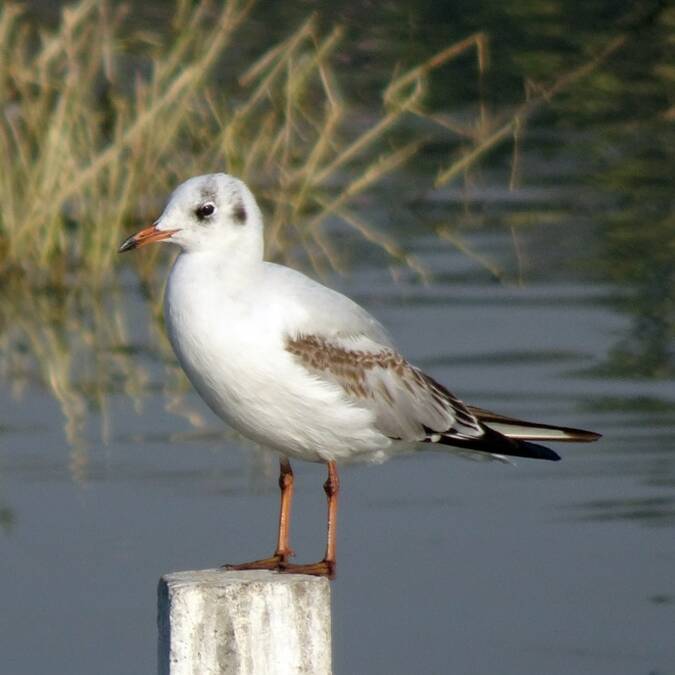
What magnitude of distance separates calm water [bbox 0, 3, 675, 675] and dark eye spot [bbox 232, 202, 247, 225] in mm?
2027

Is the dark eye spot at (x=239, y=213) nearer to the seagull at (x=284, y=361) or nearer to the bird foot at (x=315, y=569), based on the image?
the seagull at (x=284, y=361)

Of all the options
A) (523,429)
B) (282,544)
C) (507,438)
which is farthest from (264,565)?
(523,429)

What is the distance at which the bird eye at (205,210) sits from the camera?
7.04m

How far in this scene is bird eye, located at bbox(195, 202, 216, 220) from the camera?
23.1ft

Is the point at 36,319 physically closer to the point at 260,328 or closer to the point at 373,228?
the point at 373,228

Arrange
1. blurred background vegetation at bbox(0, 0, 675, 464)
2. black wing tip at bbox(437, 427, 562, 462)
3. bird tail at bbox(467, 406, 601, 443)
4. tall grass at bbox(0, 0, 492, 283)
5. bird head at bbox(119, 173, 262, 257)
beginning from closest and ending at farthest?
bird head at bbox(119, 173, 262, 257), black wing tip at bbox(437, 427, 562, 462), bird tail at bbox(467, 406, 601, 443), blurred background vegetation at bbox(0, 0, 675, 464), tall grass at bbox(0, 0, 492, 283)

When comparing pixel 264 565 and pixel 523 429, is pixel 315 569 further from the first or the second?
pixel 523 429

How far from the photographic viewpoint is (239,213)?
23.2 feet

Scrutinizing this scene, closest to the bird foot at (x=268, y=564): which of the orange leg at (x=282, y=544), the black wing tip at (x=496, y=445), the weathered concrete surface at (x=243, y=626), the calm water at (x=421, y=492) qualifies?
the orange leg at (x=282, y=544)

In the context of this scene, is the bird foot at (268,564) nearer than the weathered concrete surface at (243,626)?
No

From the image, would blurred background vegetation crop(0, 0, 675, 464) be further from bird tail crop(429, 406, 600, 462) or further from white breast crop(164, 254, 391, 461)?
white breast crop(164, 254, 391, 461)

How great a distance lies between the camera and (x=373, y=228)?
16.5 metres

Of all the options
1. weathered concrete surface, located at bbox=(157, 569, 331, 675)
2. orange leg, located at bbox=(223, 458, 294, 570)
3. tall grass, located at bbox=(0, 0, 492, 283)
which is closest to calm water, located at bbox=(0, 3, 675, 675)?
tall grass, located at bbox=(0, 0, 492, 283)

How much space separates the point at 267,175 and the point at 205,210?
27.9 feet
